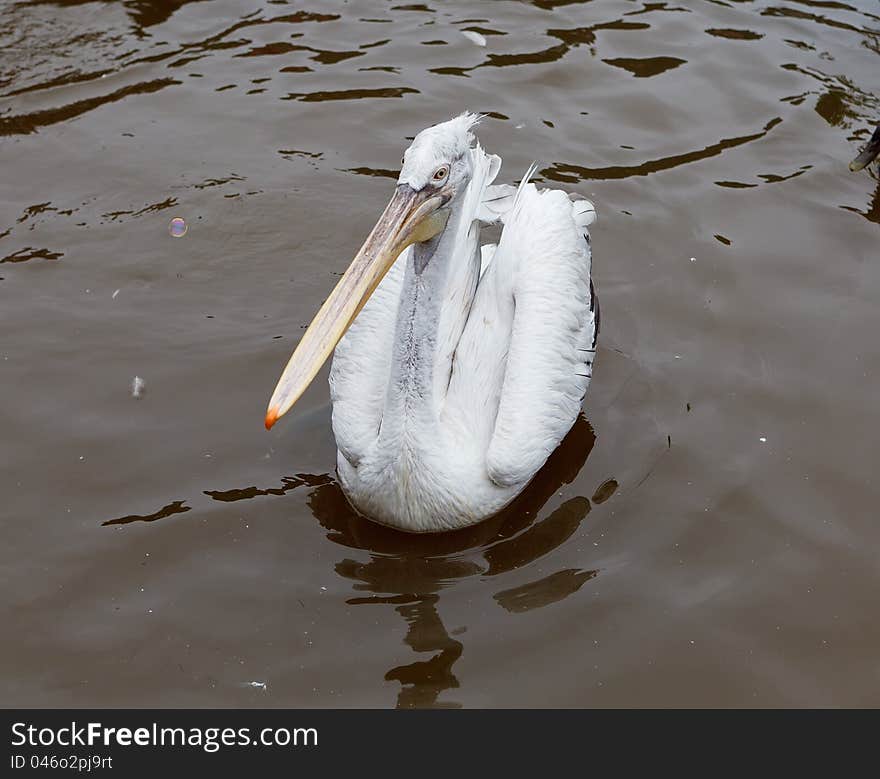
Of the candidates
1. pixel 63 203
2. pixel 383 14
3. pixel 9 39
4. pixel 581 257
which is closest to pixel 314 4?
pixel 383 14

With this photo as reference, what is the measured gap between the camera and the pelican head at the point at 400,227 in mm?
3041

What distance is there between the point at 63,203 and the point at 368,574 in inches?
105

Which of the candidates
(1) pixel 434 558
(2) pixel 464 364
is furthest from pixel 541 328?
(1) pixel 434 558

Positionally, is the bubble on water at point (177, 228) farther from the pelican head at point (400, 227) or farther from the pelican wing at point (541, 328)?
the pelican head at point (400, 227)

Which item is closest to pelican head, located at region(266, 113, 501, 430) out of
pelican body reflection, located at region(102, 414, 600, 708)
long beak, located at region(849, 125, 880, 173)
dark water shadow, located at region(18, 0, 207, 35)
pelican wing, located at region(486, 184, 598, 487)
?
pelican wing, located at region(486, 184, 598, 487)

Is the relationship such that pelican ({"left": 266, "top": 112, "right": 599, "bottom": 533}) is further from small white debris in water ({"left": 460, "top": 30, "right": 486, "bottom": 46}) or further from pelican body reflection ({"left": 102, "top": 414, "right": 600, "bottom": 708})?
small white debris in water ({"left": 460, "top": 30, "right": 486, "bottom": 46})

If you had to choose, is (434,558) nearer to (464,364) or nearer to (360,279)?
(464,364)

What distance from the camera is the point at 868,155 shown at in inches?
226

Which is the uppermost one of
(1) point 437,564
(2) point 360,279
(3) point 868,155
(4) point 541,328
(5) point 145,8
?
(2) point 360,279

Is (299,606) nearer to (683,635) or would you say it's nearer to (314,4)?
(683,635)

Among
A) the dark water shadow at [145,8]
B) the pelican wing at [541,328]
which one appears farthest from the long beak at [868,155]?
the dark water shadow at [145,8]

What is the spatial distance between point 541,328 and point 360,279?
2.68 ft

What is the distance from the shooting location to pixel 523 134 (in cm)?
605

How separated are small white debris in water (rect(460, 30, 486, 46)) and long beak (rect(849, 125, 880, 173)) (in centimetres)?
235
